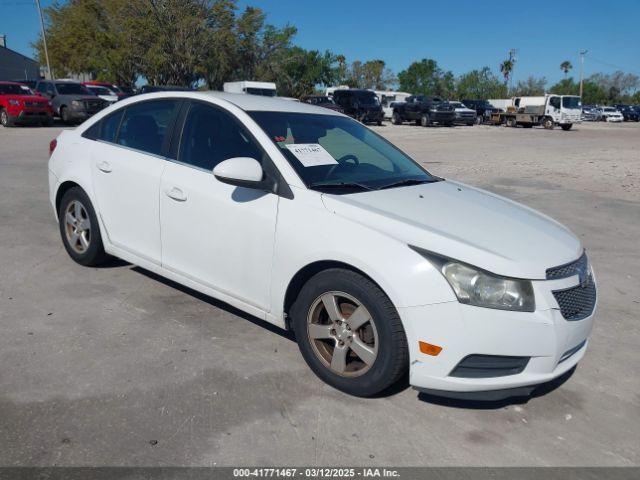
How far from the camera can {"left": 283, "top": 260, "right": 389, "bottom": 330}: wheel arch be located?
3050mm

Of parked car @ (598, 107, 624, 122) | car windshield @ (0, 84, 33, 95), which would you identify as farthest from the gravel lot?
parked car @ (598, 107, 624, 122)

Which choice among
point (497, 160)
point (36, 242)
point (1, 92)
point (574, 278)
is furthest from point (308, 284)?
point (1, 92)

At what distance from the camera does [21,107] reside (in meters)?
22.0

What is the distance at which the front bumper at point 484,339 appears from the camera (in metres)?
2.73

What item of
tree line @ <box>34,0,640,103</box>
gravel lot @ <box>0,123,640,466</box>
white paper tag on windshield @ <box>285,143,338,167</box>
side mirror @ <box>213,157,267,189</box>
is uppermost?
tree line @ <box>34,0,640,103</box>

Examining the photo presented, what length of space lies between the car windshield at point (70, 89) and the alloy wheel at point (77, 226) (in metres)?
22.5

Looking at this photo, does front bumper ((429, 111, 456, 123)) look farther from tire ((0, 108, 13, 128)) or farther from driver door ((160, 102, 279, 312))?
driver door ((160, 102, 279, 312))

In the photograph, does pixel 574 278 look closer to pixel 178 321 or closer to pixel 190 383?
pixel 190 383

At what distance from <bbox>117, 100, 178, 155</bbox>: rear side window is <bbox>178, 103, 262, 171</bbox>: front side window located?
24 centimetres

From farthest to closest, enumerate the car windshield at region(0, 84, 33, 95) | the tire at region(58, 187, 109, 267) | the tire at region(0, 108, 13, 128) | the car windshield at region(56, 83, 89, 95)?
1. the car windshield at region(56, 83, 89, 95)
2. the car windshield at region(0, 84, 33, 95)
3. the tire at region(0, 108, 13, 128)
4. the tire at region(58, 187, 109, 267)

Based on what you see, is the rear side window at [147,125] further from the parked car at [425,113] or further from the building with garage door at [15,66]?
the building with garage door at [15,66]

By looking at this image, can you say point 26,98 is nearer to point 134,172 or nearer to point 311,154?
point 134,172

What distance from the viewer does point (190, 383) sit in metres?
3.26

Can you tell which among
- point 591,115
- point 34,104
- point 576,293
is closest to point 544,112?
point 591,115
